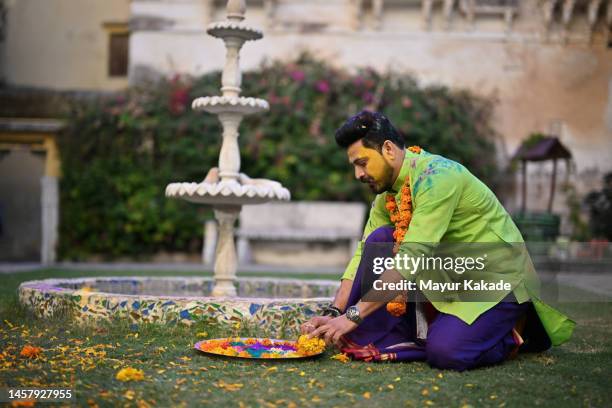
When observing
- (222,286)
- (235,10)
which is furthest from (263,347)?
(235,10)

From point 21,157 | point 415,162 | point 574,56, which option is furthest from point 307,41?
point 415,162

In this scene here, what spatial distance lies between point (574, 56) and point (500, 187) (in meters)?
2.69

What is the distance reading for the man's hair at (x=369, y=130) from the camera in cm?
359

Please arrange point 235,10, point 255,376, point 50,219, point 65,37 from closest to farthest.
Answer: point 255,376 → point 235,10 → point 50,219 → point 65,37

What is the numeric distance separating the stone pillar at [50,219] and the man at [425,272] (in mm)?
9305

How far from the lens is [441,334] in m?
3.48

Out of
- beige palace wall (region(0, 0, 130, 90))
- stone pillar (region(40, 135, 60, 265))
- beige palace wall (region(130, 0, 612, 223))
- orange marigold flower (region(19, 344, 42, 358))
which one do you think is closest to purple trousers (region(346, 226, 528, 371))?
orange marigold flower (region(19, 344, 42, 358))

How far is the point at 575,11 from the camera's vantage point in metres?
14.4

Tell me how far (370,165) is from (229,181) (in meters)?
1.79

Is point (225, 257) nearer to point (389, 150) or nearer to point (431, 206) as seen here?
point (389, 150)

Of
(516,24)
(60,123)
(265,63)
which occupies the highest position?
(516,24)

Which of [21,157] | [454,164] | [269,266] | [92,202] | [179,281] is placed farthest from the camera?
[21,157]

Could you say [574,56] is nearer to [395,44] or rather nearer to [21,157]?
[395,44]

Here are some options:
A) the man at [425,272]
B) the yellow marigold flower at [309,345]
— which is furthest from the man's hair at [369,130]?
the yellow marigold flower at [309,345]
